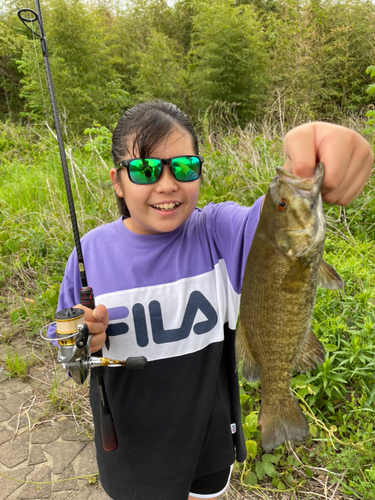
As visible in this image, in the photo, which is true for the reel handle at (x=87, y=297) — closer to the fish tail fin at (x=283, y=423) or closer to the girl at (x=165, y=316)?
the girl at (x=165, y=316)

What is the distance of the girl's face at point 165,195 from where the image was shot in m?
1.47

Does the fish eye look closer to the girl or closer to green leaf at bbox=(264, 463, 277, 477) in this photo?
the girl

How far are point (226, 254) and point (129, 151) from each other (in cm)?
62

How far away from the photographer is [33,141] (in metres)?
9.56

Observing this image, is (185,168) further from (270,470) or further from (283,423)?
(270,470)

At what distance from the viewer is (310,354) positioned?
1271mm

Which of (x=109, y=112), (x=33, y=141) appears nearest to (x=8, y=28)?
(x=109, y=112)

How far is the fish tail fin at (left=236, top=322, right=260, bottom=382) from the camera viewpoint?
123 cm

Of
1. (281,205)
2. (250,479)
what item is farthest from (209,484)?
(281,205)

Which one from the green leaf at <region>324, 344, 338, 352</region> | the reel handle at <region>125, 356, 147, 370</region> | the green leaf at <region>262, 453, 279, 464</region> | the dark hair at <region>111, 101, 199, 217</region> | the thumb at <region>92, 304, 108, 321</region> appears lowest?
the green leaf at <region>262, 453, 279, 464</region>

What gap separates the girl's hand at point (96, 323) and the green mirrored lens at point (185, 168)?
0.63 meters

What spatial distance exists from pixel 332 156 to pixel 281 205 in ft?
0.72

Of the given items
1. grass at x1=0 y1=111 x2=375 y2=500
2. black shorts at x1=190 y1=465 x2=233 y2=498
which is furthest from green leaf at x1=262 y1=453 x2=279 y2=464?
black shorts at x1=190 y1=465 x2=233 y2=498

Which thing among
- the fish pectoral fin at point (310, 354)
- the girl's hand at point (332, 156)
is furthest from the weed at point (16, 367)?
the girl's hand at point (332, 156)
